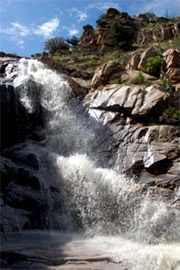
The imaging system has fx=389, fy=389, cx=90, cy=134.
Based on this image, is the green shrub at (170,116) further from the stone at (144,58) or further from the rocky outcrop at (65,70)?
the rocky outcrop at (65,70)

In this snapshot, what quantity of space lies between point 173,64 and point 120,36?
34.3 feet

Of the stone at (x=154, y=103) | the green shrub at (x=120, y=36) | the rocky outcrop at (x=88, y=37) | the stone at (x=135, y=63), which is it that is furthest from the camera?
the rocky outcrop at (x=88, y=37)

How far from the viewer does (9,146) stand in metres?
13.5

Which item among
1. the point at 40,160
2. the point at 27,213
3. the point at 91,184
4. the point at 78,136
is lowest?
the point at 27,213

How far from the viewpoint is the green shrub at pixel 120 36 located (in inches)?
1053

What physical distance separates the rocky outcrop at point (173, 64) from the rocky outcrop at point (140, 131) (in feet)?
8.21

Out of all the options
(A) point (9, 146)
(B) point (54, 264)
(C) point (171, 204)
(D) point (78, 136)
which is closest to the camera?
(B) point (54, 264)

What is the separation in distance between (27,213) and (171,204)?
4.05 meters

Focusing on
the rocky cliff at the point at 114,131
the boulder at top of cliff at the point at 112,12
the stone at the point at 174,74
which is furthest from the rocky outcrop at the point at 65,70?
the boulder at top of cliff at the point at 112,12

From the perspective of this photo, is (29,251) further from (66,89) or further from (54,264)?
(66,89)

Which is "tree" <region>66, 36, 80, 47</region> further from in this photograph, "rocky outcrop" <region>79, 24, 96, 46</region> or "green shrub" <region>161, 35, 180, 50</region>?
"green shrub" <region>161, 35, 180, 50</region>

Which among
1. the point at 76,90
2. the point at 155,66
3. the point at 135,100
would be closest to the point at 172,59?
the point at 155,66

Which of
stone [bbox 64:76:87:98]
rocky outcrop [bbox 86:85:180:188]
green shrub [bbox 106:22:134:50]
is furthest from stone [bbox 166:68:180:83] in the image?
green shrub [bbox 106:22:134:50]

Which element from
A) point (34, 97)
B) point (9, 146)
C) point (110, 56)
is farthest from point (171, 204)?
point (110, 56)
